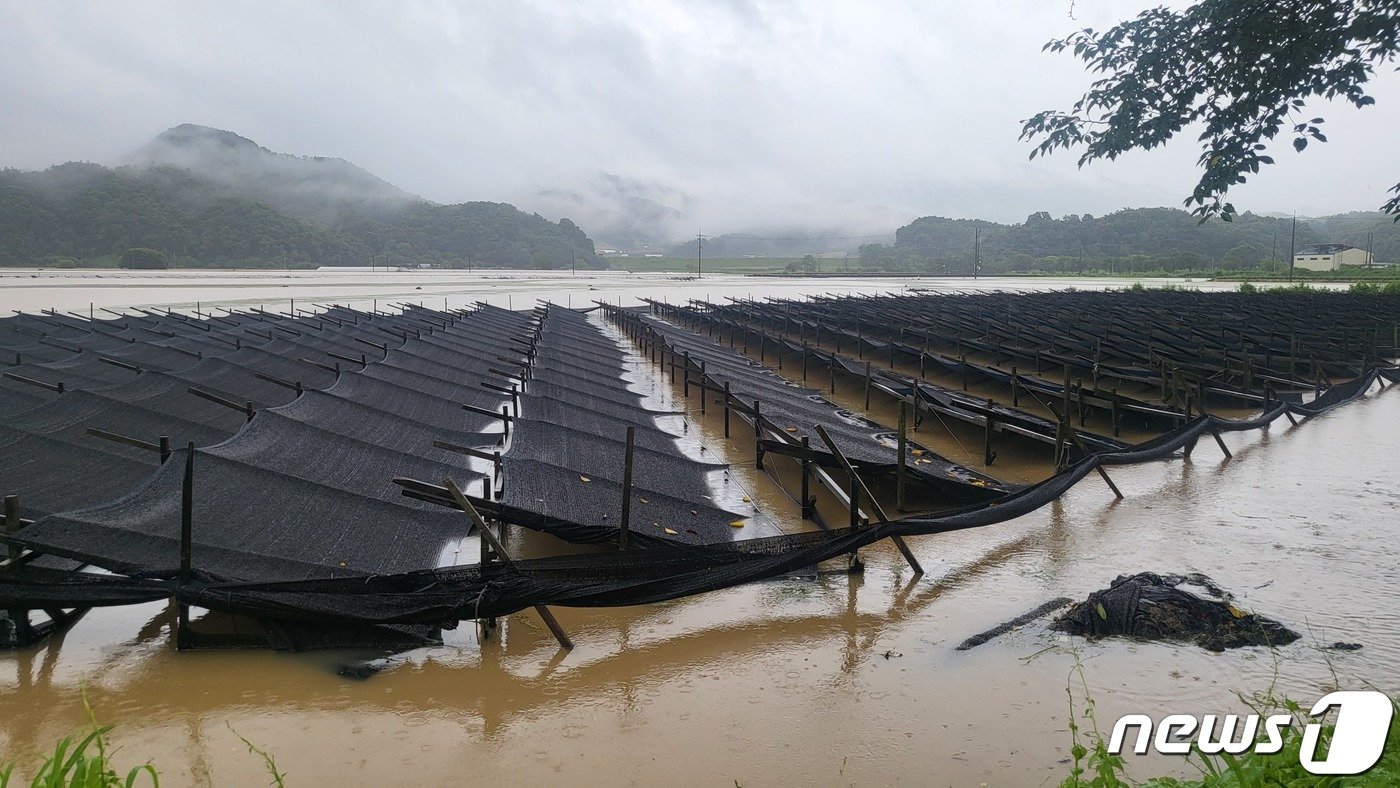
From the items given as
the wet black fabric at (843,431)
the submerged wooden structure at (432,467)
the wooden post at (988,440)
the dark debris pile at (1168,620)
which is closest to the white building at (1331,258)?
the submerged wooden structure at (432,467)

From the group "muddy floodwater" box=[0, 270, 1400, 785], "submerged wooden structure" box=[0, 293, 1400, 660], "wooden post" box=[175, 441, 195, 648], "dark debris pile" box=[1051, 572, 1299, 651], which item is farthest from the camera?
"dark debris pile" box=[1051, 572, 1299, 651]

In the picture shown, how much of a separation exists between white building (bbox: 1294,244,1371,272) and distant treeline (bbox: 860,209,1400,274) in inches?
82.9

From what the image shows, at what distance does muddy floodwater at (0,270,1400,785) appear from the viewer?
17.2 feet

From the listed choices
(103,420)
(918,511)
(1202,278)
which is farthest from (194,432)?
(1202,278)

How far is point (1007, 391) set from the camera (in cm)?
2039

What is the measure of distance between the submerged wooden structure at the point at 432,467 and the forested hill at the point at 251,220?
69.8 meters

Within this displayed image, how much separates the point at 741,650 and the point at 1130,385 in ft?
58.6

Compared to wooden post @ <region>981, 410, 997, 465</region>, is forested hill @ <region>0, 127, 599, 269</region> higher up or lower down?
higher up

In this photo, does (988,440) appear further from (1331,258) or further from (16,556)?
(1331,258)

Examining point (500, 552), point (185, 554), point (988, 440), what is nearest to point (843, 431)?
point (988, 440)

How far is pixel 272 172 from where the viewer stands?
15425 centimetres

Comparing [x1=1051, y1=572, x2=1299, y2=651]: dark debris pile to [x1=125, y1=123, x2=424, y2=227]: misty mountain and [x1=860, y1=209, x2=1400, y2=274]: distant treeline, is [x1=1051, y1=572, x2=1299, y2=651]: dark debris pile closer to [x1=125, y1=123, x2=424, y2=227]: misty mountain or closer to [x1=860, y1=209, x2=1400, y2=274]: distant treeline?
[x1=860, y1=209, x2=1400, y2=274]: distant treeline

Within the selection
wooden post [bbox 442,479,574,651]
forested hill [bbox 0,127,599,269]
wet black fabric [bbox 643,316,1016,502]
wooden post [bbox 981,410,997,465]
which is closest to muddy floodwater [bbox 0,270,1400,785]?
wooden post [bbox 442,479,574,651]

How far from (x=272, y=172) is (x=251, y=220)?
73.8m
